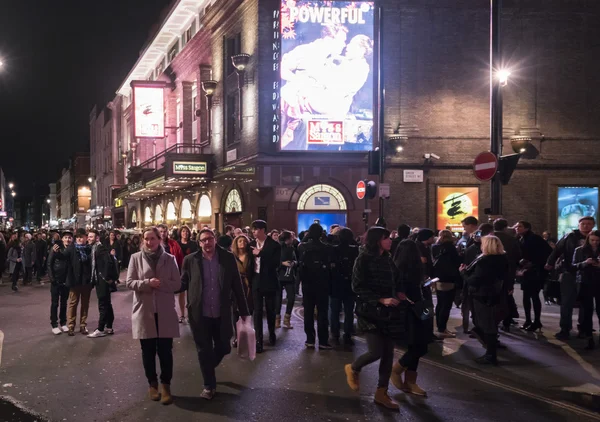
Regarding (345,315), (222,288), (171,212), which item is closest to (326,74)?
(345,315)

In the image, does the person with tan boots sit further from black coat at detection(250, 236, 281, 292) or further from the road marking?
the road marking

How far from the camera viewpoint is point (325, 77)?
23.2 metres

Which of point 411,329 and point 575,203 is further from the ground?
point 575,203

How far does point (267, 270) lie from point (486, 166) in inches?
168

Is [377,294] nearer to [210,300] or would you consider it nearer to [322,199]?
[210,300]

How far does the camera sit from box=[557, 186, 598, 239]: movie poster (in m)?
24.1

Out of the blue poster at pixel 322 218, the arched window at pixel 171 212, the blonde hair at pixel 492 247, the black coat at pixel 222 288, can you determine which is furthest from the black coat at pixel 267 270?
the arched window at pixel 171 212

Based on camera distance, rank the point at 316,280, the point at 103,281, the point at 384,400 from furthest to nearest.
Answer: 1. the point at 103,281
2. the point at 316,280
3. the point at 384,400

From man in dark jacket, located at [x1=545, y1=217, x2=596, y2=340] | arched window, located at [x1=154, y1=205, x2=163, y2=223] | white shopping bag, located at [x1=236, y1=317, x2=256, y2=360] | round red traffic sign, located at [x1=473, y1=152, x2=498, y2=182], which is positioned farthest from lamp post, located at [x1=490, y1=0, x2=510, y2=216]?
arched window, located at [x1=154, y1=205, x2=163, y2=223]

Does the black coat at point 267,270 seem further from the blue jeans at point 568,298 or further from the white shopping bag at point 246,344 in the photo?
the blue jeans at point 568,298

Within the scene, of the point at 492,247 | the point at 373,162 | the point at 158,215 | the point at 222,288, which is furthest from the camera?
the point at 158,215

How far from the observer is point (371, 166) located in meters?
17.6

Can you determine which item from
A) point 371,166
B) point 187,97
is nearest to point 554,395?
point 371,166

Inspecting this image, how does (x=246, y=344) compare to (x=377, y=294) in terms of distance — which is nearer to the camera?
(x=377, y=294)
